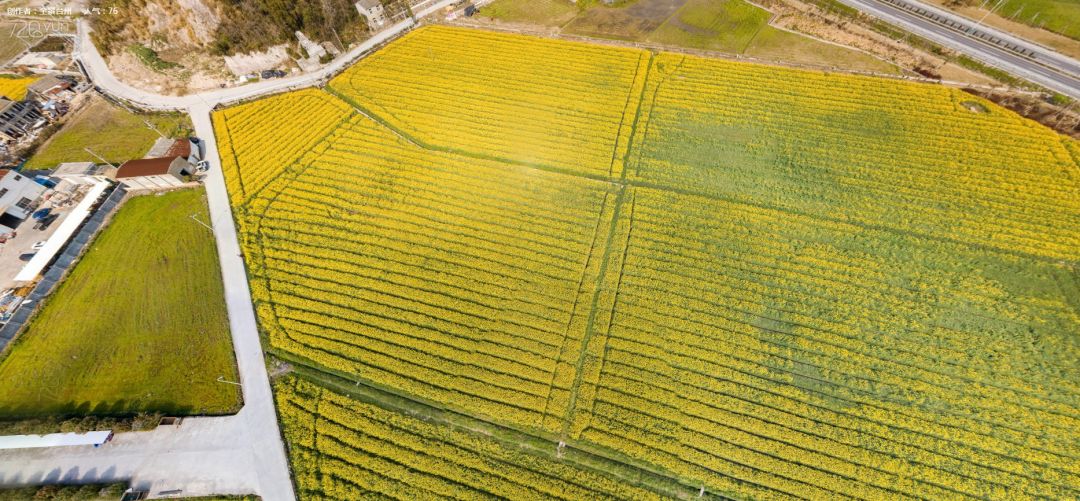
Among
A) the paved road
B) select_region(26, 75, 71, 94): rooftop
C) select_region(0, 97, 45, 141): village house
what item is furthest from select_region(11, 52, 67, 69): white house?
the paved road

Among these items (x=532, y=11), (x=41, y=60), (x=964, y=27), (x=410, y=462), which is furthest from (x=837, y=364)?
(x=41, y=60)

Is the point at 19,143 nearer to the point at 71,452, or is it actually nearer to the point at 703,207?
the point at 71,452

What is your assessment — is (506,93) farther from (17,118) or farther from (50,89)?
(17,118)

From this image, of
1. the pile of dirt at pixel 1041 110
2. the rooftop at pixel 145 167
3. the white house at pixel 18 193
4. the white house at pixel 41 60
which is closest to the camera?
the white house at pixel 18 193

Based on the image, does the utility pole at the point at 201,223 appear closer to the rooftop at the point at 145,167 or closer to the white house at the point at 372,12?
the rooftop at the point at 145,167

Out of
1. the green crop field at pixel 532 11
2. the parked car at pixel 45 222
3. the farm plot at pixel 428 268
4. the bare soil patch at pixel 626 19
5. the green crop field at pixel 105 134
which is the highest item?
the green crop field at pixel 532 11

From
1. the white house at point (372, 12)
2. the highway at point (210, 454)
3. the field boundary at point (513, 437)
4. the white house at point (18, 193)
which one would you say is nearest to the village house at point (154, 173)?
the white house at point (18, 193)

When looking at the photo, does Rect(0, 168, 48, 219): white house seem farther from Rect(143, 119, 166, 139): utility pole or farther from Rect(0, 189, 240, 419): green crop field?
Rect(143, 119, 166, 139): utility pole
